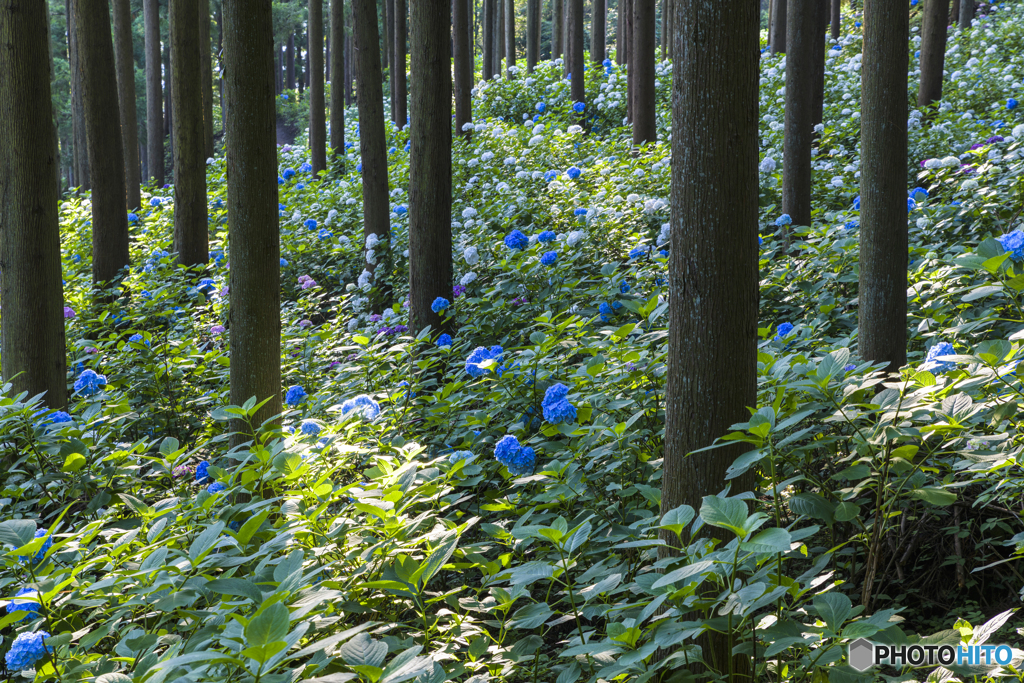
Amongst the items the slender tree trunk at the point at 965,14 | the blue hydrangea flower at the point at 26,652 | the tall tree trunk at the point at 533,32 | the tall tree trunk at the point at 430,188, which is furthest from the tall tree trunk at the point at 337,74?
the slender tree trunk at the point at 965,14

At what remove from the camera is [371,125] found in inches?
296

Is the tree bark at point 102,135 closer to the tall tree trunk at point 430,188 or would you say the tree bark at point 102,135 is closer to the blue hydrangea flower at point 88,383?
the tall tree trunk at point 430,188

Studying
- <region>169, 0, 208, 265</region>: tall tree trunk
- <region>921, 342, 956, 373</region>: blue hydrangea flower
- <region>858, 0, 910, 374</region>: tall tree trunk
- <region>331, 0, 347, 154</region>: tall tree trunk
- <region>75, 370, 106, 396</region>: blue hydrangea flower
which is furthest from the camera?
<region>331, 0, 347, 154</region>: tall tree trunk

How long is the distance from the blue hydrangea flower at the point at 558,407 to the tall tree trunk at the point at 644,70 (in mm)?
7629

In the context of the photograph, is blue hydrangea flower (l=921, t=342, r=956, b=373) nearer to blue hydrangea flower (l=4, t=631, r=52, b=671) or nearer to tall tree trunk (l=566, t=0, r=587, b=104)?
blue hydrangea flower (l=4, t=631, r=52, b=671)

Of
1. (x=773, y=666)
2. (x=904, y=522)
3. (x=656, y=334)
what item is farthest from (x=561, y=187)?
(x=773, y=666)

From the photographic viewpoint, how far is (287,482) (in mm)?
2330

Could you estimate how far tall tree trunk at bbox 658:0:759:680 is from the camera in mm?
1810

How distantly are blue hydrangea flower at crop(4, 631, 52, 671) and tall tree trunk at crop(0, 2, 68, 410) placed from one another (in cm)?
278

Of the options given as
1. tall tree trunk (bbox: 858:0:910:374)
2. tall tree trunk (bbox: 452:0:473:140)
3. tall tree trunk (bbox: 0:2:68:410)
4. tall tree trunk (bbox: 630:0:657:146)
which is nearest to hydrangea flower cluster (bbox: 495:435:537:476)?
tall tree trunk (bbox: 858:0:910:374)

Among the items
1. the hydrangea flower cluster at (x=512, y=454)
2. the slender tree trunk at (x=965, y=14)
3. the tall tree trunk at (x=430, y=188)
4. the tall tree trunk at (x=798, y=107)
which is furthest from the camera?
the slender tree trunk at (x=965, y=14)

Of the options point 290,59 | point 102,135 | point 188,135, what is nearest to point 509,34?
point 188,135
